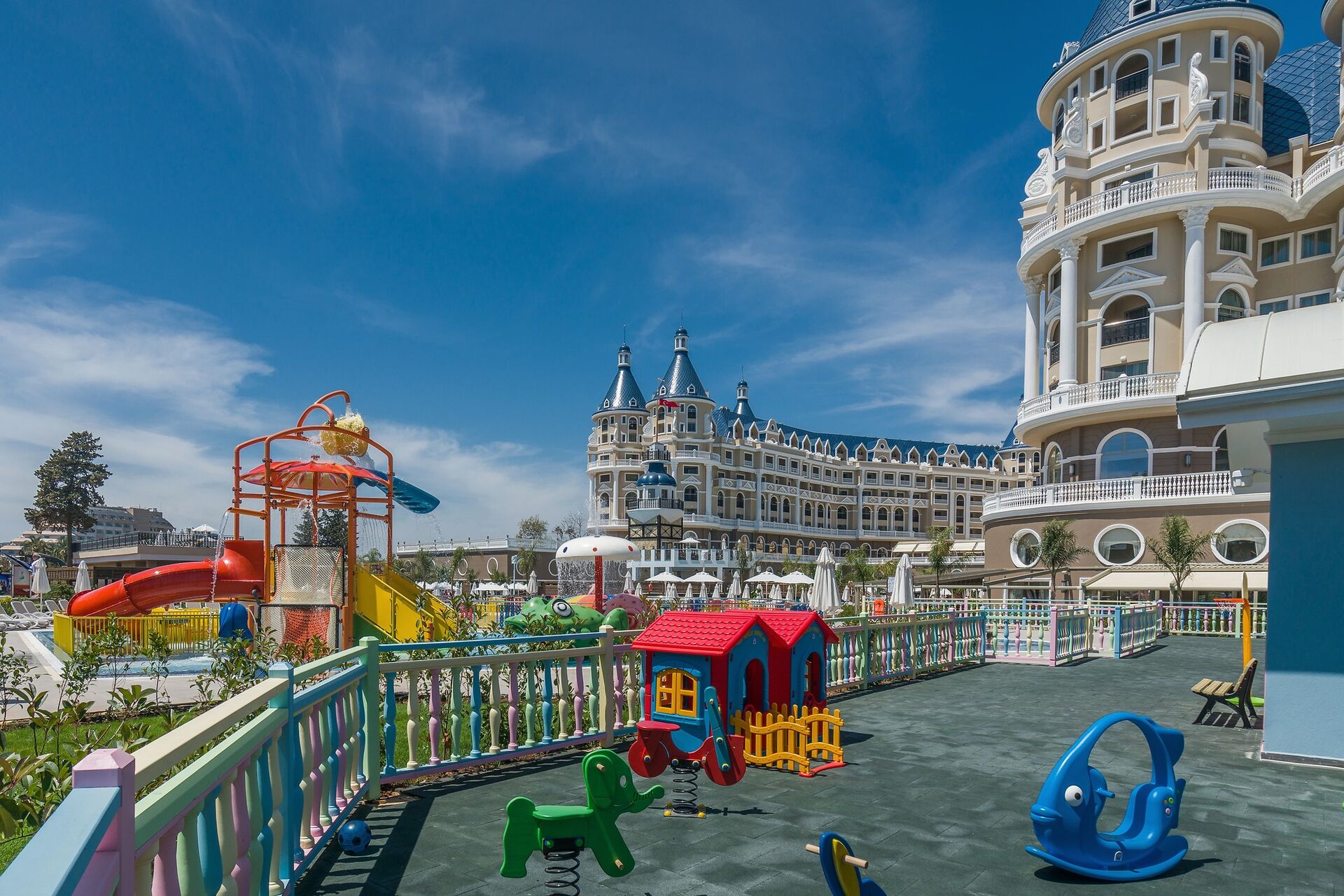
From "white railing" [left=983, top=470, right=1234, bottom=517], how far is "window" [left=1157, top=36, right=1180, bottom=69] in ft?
53.5

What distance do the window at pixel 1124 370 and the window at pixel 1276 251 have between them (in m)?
6.32

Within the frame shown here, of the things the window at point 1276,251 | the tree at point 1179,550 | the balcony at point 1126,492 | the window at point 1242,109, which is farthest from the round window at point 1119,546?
the window at point 1242,109

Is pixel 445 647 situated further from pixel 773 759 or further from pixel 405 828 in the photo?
pixel 773 759

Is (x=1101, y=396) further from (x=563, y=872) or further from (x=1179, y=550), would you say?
(x=563, y=872)

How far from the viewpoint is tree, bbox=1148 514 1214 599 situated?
28312 millimetres

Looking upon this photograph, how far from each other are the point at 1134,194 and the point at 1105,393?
305 inches

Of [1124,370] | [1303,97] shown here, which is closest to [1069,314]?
[1124,370]

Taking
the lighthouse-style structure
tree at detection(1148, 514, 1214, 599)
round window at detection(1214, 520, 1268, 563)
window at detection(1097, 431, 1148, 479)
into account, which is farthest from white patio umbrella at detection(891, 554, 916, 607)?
the lighthouse-style structure

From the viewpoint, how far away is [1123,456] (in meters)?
32.8

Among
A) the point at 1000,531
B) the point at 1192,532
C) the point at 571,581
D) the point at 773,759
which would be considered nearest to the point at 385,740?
the point at 773,759

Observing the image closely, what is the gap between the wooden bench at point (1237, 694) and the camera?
946 centimetres

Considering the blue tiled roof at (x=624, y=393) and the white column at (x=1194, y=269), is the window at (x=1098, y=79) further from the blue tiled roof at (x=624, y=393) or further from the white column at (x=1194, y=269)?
the blue tiled roof at (x=624, y=393)

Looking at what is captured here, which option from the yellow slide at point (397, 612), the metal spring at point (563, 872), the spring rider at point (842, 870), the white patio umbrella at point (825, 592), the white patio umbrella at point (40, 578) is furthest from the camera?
the white patio umbrella at point (40, 578)

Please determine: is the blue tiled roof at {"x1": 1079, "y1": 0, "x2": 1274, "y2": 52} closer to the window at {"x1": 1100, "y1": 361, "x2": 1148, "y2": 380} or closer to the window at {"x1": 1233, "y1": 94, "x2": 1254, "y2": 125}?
the window at {"x1": 1233, "y1": 94, "x2": 1254, "y2": 125}
